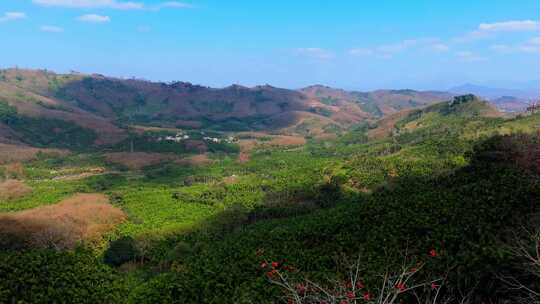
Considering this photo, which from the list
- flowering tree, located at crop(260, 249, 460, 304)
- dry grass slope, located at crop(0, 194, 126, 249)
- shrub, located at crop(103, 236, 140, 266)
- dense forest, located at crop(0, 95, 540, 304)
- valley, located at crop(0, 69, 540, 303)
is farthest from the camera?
dry grass slope, located at crop(0, 194, 126, 249)

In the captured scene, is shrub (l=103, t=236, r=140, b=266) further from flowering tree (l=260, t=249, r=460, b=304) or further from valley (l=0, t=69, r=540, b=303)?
flowering tree (l=260, t=249, r=460, b=304)

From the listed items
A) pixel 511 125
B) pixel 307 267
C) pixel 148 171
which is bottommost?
pixel 148 171

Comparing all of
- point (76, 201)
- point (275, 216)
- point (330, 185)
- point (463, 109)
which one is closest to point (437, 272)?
point (275, 216)

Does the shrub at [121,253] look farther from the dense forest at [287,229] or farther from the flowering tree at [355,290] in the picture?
the flowering tree at [355,290]

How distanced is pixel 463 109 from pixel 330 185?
291ft

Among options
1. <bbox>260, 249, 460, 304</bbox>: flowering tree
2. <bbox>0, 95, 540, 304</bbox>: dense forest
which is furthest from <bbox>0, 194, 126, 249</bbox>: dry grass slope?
<bbox>260, 249, 460, 304</bbox>: flowering tree

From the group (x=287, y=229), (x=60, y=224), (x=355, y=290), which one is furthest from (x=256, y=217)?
(x=355, y=290)

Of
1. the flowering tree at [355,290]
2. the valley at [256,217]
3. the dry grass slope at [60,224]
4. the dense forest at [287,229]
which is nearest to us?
the flowering tree at [355,290]

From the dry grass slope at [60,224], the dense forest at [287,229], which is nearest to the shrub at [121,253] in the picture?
the dense forest at [287,229]

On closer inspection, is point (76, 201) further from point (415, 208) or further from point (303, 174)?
point (415, 208)

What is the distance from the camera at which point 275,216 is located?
55.9 m

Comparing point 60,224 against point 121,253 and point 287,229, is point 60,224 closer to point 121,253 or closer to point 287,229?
point 121,253

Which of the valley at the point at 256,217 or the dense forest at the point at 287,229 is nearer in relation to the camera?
the dense forest at the point at 287,229

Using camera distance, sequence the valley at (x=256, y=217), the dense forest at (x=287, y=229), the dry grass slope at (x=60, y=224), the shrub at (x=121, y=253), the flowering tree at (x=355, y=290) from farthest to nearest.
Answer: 1. the dry grass slope at (x=60, y=224)
2. the shrub at (x=121, y=253)
3. the valley at (x=256, y=217)
4. the dense forest at (x=287, y=229)
5. the flowering tree at (x=355, y=290)
